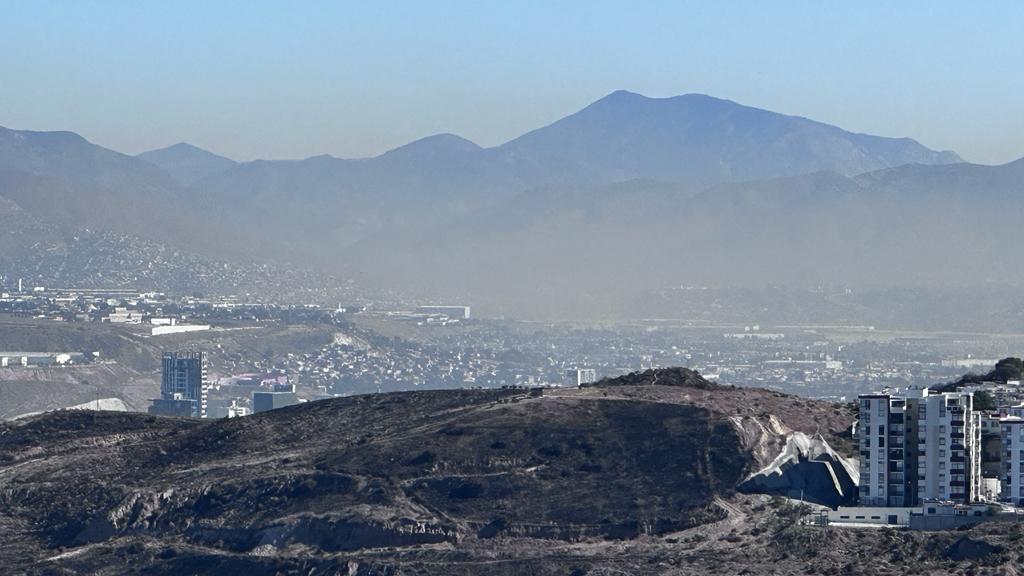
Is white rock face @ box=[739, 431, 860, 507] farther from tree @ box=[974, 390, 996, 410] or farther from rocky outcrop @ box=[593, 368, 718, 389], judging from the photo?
rocky outcrop @ box=[593, 368, 718, 389]

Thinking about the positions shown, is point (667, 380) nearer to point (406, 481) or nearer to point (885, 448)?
point (406, 481)

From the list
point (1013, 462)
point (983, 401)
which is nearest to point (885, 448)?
point (1013, 462)

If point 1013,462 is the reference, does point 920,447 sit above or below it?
above

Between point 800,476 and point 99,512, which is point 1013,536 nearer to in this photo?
point 800,476

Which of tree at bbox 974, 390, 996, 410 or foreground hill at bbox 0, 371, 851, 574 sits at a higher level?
tree at bbox 974, 390, 996, 410

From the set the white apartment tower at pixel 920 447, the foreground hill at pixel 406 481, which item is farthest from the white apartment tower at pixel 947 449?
the foreground hill at pixel 406 481

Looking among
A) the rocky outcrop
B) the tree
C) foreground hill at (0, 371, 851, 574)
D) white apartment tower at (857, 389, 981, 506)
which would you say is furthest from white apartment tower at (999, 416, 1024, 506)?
the rocky outcrop

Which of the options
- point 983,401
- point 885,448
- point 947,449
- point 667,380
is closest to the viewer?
point 947,449

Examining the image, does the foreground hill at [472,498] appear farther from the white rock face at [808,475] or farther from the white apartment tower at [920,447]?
the white apartment tower at [920,447]
